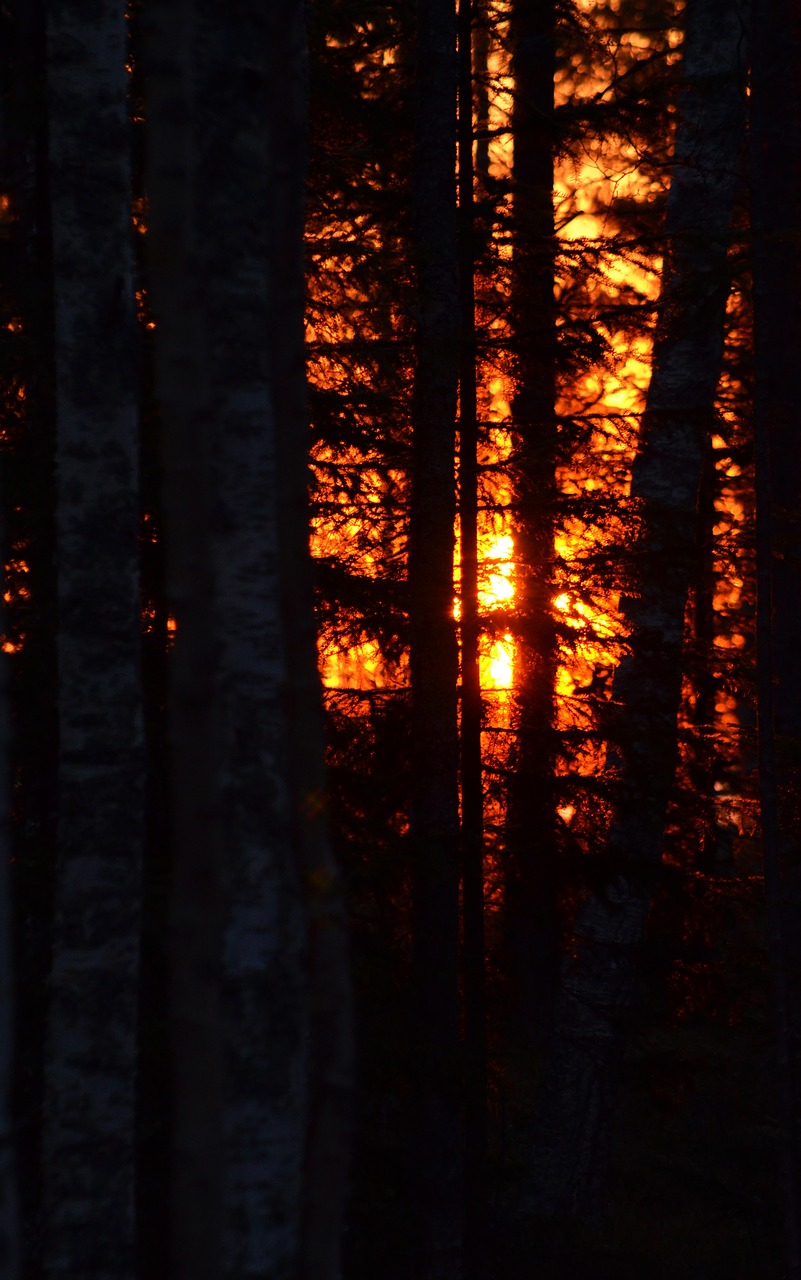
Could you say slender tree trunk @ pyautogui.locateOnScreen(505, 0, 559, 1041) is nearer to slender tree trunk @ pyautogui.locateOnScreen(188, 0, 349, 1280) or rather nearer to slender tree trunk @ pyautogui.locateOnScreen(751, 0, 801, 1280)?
slender tree trunk @ pyautogui.locateOnScreen(751, 0, 801, 1280)

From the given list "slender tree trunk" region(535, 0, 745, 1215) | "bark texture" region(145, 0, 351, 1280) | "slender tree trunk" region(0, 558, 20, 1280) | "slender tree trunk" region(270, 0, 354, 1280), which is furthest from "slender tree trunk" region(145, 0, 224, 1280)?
"slender tree trunk" region(535, 0, 745, 1215)

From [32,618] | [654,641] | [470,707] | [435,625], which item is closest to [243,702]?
[32,618]

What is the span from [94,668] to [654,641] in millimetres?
5534

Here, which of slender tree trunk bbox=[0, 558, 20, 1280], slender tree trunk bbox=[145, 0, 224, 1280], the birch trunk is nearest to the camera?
slender tree trunk bbox=[0, 558, 20, 1280]

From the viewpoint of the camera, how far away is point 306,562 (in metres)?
3.75

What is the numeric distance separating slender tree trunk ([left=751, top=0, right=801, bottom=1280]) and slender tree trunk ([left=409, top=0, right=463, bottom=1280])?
7.01 feet

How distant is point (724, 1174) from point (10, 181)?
35.3 ft

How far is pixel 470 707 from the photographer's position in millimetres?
8977

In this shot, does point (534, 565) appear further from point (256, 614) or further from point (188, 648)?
point (188, 648)

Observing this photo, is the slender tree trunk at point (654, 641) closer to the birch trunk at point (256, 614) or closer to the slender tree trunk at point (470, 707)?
the slender tree trunk at point (470, 707)

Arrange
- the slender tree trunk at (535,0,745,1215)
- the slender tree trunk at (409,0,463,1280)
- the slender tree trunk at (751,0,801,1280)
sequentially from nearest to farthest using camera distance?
the slender tree trunk at (751,0,801,1280), the slender tree trunk at (409,0,463,1280), the slender tree trunk at (535,0,745,1215)

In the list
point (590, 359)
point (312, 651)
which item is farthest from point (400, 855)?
point (590, 359)

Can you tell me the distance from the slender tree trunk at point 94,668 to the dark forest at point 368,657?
0.06 feet

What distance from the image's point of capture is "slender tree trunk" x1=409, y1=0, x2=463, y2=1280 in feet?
26.0
